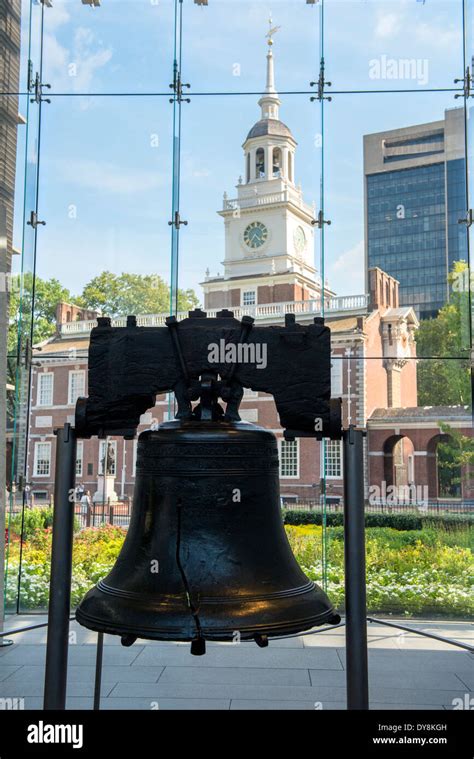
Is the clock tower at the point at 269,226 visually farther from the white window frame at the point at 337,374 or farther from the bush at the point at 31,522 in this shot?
the bush at the point at 31,522

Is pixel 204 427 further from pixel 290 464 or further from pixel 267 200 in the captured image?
pixel 267 200

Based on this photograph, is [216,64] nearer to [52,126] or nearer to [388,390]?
[52,126]

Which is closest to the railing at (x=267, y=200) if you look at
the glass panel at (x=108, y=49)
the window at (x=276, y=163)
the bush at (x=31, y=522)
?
the window at (x=276, y=163)

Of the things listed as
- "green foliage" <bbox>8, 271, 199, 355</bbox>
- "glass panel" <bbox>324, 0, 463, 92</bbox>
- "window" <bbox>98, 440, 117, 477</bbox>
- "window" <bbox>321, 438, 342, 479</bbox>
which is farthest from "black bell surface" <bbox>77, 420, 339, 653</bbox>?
"glass panel" <bbox>324, 0, 463, 92</bbox>

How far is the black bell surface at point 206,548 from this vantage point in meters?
2.14

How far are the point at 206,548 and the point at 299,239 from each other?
742 cm

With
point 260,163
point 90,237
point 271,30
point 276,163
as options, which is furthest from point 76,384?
point 271,30

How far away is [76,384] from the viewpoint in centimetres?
825

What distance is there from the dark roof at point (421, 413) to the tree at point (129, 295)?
9.04 ft

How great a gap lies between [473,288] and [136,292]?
420 cm

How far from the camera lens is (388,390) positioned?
847 centimetres

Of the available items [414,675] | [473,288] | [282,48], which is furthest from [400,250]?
[414,675]

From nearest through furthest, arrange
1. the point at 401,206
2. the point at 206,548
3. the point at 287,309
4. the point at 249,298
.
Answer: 1. the point at 206,548
2. the point at 401,206
3. the point at 287,309
4. the point at 249,298
